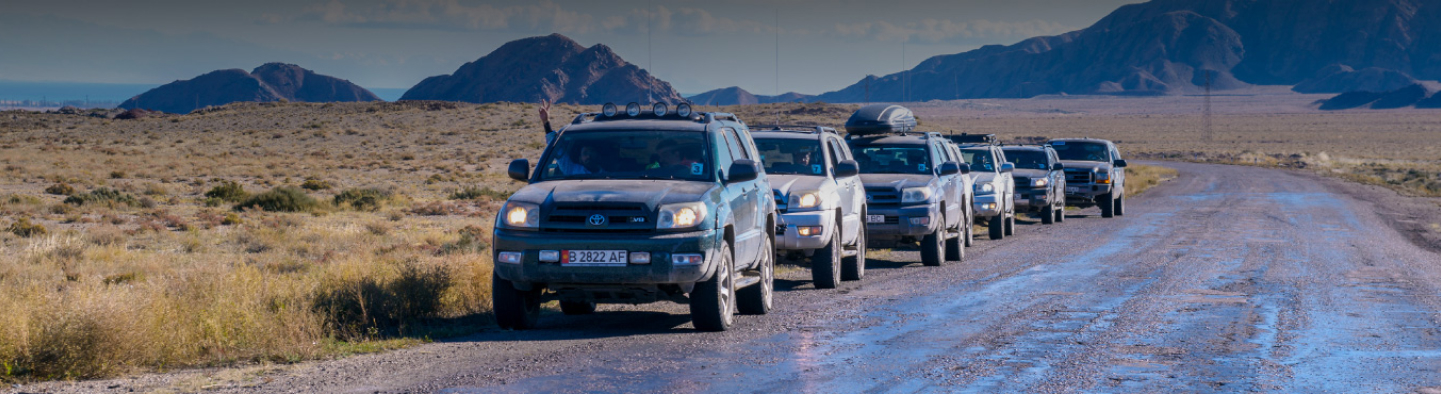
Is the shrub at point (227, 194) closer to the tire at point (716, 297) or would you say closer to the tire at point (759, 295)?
the tire at point (759, 295)

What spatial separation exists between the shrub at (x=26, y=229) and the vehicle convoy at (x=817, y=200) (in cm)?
1228

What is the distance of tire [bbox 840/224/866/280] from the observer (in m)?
13.8

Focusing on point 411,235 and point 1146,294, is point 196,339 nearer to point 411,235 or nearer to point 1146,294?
point 1146,294

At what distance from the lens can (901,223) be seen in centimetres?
1516

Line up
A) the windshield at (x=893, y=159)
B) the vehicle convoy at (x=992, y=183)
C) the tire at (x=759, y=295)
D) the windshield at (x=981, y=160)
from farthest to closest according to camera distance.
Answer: the windshield at (x=981, y=160), the vehicle convoy at (x=992, y=183), the windshield at (x=893, y=159), the tire at (x=759, y=295)

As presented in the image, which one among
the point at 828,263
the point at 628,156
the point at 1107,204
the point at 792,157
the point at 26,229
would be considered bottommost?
the point at 1107,204

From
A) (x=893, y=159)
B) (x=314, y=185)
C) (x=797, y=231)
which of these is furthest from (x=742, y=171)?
(x=314, y=185)

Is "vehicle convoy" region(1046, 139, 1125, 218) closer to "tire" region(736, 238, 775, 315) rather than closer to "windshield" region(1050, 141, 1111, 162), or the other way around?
"windshield" region(1050, 141, 1111, 162)

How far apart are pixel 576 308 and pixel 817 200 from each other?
2.58m

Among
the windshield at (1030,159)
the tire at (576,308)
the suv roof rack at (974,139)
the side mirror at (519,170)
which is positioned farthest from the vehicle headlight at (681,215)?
the windshield at (1030,159)

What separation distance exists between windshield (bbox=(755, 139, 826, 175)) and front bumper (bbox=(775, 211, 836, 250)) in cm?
124

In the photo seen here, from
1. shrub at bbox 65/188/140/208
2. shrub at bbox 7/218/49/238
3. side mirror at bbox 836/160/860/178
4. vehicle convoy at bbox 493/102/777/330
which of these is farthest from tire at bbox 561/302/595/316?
shrub at bbox 65/188/140/208

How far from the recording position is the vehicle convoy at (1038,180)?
81.6 feet

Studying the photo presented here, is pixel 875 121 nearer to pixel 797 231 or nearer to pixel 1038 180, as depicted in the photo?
pixel 797 231
